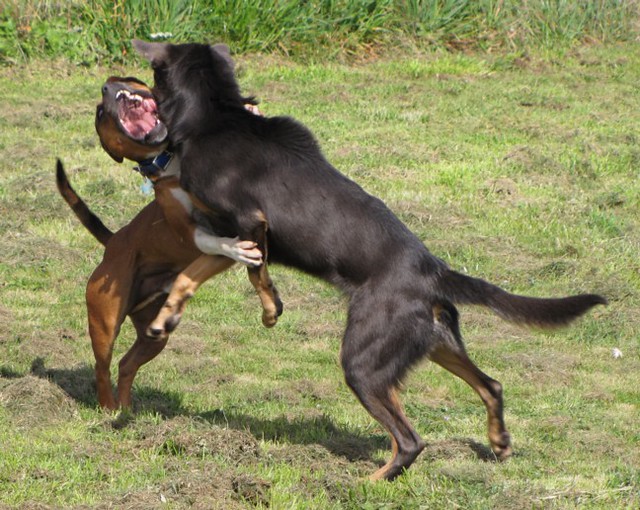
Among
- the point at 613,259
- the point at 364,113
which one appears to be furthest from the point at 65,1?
the point at 613,259

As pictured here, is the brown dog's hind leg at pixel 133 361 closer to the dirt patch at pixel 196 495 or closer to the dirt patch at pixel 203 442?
the dirt patch at pixel 203 442

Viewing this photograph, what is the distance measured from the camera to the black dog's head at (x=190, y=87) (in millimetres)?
5730

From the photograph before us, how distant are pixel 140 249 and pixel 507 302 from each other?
2064mm

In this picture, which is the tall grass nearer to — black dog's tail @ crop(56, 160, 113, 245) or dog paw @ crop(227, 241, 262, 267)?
black dog's tail @ crop(56, 160, 113, 245)

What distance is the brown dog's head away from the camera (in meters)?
5.83

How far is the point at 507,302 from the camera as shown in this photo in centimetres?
550

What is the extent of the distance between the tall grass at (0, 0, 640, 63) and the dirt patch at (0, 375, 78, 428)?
7.57 m

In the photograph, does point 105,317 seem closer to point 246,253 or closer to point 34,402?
point 34,402

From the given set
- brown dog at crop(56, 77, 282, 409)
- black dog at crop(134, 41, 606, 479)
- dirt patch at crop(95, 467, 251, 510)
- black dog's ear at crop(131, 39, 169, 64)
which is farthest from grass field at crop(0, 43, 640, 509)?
black dog's ear at crop(131, 39, 169, 64)

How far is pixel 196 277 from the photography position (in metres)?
5.72

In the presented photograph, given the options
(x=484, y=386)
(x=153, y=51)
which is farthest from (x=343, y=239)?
(x=153, y=51)

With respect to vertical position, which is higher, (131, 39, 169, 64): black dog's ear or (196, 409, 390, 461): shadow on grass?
(131, 39, 169, 64): black dog's ear

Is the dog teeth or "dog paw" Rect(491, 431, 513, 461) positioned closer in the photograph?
"dog paw" Rect(491, 431, 513, 461)

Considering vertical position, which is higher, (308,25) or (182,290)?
(182,290)
